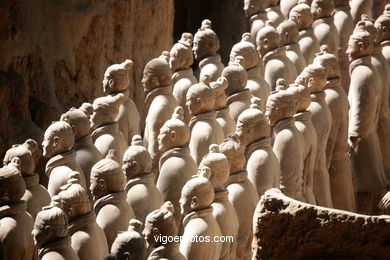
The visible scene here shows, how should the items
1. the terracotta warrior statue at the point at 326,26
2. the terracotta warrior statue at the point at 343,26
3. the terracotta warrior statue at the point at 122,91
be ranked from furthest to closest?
the terracotta warrior statue at the point at 343,26, the terracotta warrior statue at the point at 326,26, the terracotta warrior statue at the point at 122,91

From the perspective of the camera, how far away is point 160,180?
6.47 metres

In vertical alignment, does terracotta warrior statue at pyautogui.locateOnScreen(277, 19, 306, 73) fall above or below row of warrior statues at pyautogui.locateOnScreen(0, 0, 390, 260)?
above

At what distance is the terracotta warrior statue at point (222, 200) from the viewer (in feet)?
19.7

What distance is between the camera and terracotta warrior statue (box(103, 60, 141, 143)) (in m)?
7.37

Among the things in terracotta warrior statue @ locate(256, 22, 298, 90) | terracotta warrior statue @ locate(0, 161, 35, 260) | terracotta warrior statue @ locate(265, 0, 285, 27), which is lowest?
terracotta warrior statue @ locate(0, 161, 35, 260)

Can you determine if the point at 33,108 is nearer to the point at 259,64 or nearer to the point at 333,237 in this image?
the point at 259,64

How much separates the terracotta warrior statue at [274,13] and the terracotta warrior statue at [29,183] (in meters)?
3.70

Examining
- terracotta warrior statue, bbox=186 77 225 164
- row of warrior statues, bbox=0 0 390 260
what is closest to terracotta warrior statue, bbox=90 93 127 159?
row of warrior statues, bbox=0 0 390 260

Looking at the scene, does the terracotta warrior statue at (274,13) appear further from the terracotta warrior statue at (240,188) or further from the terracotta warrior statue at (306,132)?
the terracotta warrior statue at (240,188)

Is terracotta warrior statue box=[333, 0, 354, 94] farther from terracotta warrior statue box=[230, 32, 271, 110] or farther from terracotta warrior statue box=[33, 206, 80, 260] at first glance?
terracotta warrior statue box=[33, 206, 80, 260]

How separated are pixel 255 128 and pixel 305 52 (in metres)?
2.36

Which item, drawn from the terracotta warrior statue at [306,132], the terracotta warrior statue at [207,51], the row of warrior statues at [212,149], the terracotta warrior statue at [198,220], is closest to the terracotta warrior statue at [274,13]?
the row of warrior statues at [212,149]

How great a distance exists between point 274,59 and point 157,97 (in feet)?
4.16

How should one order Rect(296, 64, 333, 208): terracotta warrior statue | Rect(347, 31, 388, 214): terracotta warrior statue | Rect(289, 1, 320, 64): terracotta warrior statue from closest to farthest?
Rect(296, 64, 333, 208): terracotta warrior statue, Rect(347, 31, 388, 214): terracotta warrior statue, Rect(289, 1, 320, 64): terracotta warrior statue
